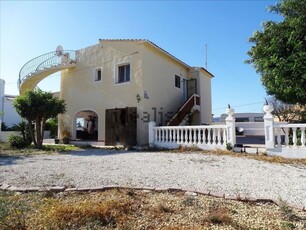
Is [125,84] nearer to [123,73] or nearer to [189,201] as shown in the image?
[123,73]

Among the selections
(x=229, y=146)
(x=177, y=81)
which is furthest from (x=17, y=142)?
(x=229, y=146)

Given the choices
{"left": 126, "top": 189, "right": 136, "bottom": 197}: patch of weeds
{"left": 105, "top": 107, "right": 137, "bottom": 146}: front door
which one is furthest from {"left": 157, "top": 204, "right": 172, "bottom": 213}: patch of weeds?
{"left": 105, "top": 107, "right": 137, "bottom": 146}: front door

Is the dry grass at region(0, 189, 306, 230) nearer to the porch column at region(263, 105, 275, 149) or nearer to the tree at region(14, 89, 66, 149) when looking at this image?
the porch column at region(263, 105, 275, 149)

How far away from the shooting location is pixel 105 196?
14.5 feet

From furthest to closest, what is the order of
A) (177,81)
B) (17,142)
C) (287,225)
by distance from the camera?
1. (177,81)
2. (17,142)
3. (287,225)

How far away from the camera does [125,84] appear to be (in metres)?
15.5

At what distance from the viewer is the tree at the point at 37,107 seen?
13.5 meters

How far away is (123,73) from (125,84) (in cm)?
113

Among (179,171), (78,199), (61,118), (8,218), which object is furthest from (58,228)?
(61,118)

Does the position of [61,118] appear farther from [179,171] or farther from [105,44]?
[179,171]

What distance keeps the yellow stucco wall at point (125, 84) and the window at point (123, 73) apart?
0.32 meters

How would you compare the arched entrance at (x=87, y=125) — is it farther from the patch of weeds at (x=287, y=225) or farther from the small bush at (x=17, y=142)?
the patch of weeds at (x=287, y=225)

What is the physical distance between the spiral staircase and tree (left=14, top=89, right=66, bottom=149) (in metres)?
4.61

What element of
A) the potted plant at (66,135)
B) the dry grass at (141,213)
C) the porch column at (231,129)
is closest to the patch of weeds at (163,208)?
the dry grass at (141,213)
